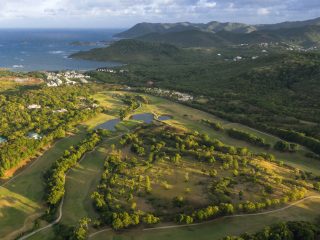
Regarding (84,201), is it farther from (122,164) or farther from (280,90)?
(280,90)

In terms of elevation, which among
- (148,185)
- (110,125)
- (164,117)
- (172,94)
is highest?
(172,94)

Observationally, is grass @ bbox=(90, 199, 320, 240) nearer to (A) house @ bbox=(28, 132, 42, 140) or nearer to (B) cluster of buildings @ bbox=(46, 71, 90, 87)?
(A) house @ bbox=(28, 132, 42, 140)

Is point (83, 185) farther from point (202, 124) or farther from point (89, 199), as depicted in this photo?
point (202, 124)

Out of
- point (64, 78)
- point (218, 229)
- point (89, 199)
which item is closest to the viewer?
point (218, 229)

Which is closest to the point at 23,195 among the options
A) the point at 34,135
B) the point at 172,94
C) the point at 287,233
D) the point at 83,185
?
the point at 83,185

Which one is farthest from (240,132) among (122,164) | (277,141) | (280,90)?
(280,90)

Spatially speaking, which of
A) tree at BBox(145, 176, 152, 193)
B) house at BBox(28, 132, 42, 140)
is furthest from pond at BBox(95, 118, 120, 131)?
tree at BBox(145, 176, 152, 193)

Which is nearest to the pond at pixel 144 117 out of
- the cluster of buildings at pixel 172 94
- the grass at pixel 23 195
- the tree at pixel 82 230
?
the cluster of buildings at pixel 172 94
